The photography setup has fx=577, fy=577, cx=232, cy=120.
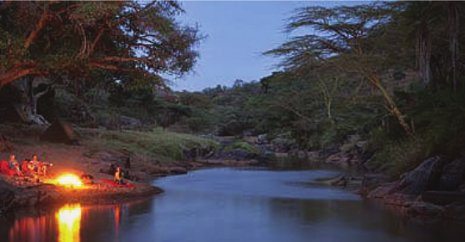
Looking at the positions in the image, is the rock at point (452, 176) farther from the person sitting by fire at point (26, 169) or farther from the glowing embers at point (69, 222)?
the person sitting by fire at point (26, 169)

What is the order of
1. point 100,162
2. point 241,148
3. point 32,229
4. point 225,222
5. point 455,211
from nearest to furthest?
point 32,229, point 225,222, point 455,211, point 100,162, point 241,148

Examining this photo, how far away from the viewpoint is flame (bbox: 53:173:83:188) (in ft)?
49.9

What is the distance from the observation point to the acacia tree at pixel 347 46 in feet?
81.4

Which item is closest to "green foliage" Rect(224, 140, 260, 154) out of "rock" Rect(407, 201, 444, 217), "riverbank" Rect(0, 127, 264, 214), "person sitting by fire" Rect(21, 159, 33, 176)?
"riverbank" Rect(0, 127, 264, 214)

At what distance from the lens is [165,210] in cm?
1437

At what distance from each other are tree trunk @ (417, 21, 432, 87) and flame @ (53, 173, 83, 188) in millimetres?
12900

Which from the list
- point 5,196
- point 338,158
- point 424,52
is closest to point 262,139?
point 338,158

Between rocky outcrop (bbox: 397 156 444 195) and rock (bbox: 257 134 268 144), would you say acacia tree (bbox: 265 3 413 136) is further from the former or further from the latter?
rock (bbox: 257 134 268 144)

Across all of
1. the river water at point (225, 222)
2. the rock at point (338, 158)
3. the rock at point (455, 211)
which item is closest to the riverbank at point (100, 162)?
the river water at point (225, 222)

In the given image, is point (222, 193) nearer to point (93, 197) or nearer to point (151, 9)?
point (93, 197)

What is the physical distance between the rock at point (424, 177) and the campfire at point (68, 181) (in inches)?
354

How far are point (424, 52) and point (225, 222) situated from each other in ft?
39.9

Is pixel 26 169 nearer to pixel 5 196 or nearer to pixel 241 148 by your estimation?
pixel 5 196

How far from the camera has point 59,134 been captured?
2342cm
